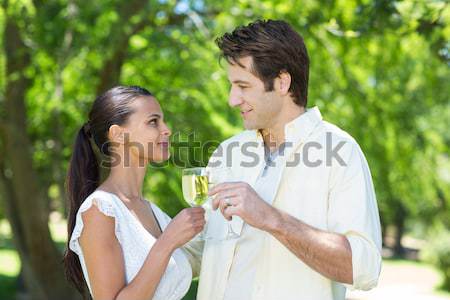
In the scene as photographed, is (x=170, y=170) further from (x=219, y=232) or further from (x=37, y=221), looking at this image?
(x=219, y=232)

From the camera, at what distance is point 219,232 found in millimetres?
2936

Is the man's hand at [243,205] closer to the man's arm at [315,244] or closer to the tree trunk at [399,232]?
the man's arm at [315,244]

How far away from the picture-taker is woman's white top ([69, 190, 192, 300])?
2.80 meters

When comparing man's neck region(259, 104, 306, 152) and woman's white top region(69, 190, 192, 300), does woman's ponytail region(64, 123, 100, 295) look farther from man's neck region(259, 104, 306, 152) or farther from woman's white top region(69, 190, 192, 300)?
man's neck region(259, 104, 306, 152)

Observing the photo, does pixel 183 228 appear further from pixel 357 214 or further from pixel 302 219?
pixel 357 214

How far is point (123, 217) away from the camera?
2889mm

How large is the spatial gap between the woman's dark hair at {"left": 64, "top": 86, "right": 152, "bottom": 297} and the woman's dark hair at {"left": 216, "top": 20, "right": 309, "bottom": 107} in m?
0.56

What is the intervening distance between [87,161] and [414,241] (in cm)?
4635

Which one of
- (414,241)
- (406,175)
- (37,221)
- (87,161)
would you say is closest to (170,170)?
(37,221)

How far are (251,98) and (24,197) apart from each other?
712cm

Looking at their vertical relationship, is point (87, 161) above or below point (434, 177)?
above

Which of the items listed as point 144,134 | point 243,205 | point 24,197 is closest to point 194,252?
point 144,134

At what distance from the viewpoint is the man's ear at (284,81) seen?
9.39 ft

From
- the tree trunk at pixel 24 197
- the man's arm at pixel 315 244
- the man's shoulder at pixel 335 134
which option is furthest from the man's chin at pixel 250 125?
the tree trunk at pixel 24 197
